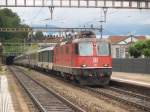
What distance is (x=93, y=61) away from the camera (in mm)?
32031

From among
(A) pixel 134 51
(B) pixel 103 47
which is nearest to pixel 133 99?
(B) pixel 103 47

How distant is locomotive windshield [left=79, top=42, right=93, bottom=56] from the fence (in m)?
15.9

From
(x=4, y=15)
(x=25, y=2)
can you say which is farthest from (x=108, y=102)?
(x=4, y=15)

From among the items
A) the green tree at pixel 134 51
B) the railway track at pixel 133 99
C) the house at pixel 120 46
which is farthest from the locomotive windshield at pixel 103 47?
the house at pixel 120 46

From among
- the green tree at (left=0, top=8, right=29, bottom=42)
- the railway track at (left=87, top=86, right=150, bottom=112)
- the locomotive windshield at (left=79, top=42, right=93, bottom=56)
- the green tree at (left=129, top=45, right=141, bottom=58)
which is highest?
the green tree at (left=0, top=8, right=29, bottom=42)

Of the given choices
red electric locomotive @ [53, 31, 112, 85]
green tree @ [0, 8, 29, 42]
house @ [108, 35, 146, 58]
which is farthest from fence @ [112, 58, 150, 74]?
green tree @ [0, 8, 29, 42]

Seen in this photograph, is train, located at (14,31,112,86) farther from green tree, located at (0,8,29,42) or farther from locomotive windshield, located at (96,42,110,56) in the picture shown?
green tree, located at (0,8,29,42)

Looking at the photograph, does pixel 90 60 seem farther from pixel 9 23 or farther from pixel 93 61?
pixel 9 23

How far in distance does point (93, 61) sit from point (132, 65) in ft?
70.9

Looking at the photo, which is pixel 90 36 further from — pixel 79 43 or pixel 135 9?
pixel 135 9

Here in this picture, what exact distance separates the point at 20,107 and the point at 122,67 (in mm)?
36863

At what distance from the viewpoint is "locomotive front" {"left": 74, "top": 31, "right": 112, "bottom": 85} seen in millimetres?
31719

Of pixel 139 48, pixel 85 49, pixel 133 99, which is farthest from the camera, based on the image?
pixel 139 48

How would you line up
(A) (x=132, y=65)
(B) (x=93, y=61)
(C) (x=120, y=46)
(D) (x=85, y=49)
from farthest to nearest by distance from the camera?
(C) (x=120, y=46)
(A) (x=132, y=65)
(D) (x=85, y=49)
(B) (x=93, y=61)
